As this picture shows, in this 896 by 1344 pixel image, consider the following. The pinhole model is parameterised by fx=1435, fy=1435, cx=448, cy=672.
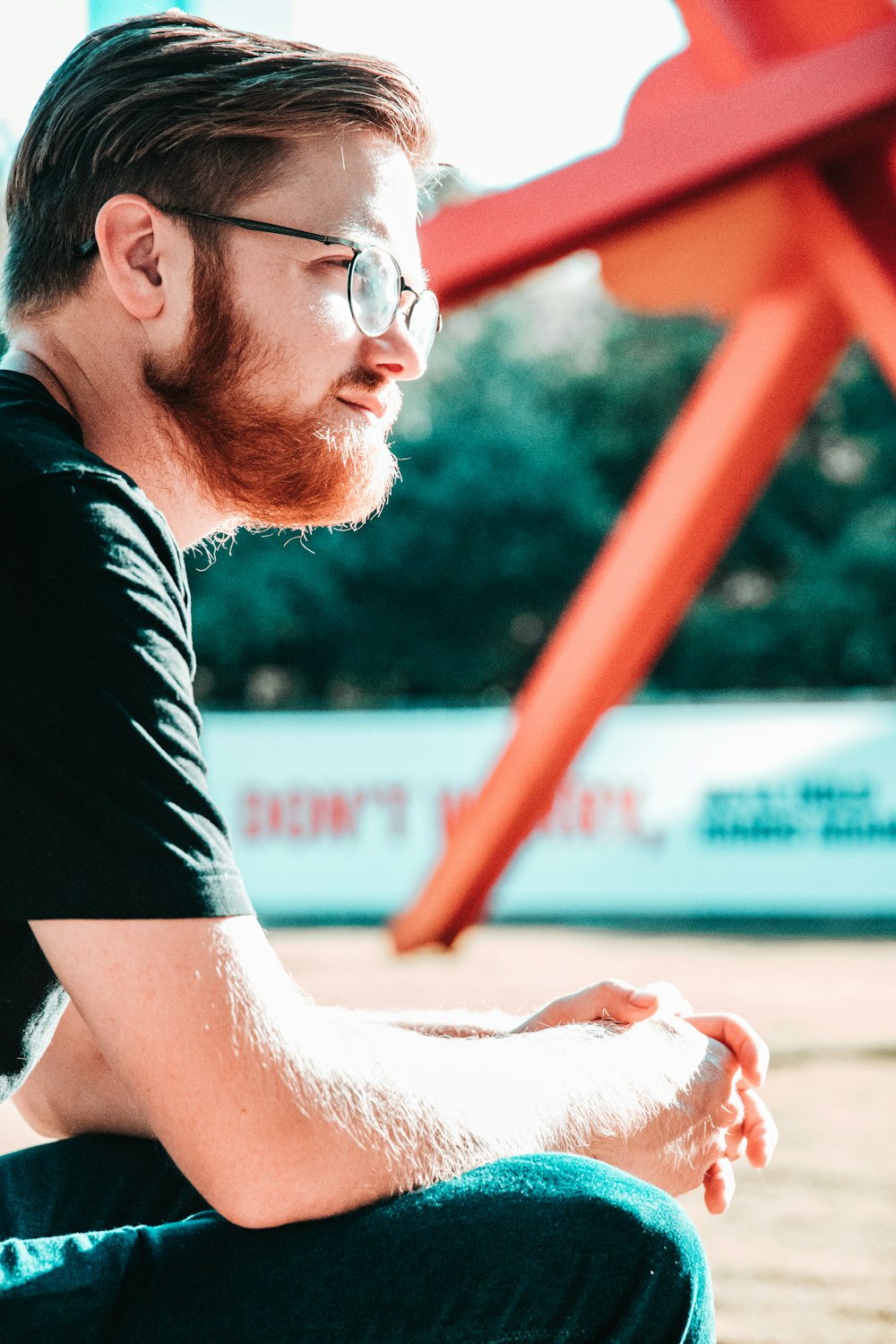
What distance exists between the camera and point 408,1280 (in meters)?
1.00

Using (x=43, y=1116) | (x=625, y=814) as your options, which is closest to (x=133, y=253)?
(x=43, y=1116)

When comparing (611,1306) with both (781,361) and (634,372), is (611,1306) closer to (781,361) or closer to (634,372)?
(781,361)

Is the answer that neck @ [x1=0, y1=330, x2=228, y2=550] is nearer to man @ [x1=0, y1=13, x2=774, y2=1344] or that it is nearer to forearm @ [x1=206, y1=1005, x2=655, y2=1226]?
man @ [x1=0, y1=13, x2=774, y2=1344]

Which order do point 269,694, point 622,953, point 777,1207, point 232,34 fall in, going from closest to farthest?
1. point 232,34
2. point 777,1207
3. point 622,953
4. point 269,694

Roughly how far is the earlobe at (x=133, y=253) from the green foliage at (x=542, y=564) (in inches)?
721

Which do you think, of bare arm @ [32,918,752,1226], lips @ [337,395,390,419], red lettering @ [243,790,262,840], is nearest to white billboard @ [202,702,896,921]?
red lettering @ [243,790,262,840]

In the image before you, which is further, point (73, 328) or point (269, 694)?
point (269, 694)

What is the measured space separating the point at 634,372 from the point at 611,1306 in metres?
20.5

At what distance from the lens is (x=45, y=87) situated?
1.44 meters

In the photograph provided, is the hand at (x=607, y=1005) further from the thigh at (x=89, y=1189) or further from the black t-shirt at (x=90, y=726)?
the black t-shirt at (x=90, y=726)

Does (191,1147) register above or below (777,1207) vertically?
above

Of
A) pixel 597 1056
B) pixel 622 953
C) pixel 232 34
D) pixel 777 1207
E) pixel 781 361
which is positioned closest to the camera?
pixel 597 1056

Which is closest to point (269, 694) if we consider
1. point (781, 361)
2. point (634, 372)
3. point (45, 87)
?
point (634, 372)

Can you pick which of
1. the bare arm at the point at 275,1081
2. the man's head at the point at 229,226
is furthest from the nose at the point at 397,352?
the bare arm at the point at 275,1081
